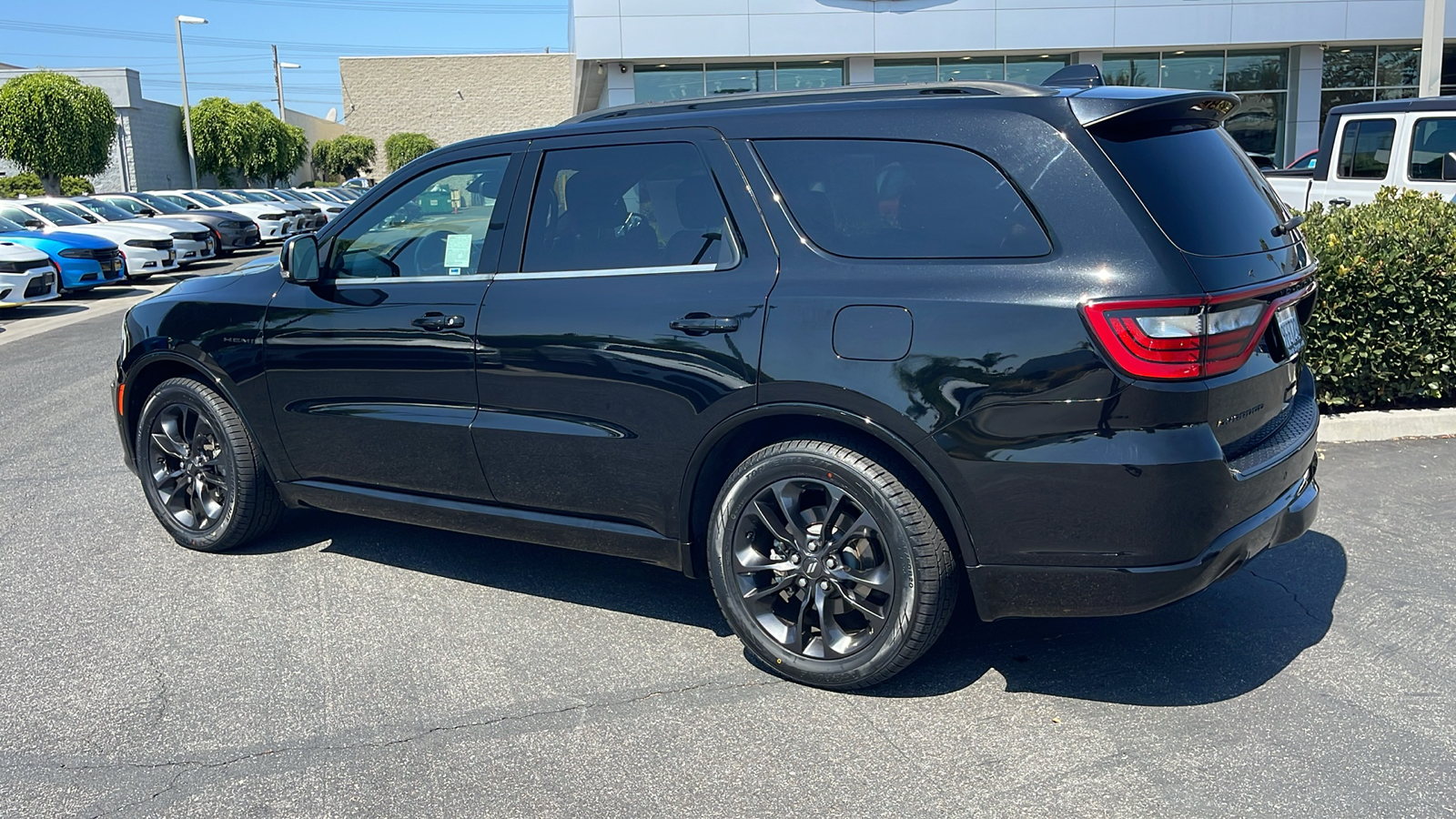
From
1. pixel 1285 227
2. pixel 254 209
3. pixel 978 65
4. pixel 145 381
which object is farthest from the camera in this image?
pixel 254 209

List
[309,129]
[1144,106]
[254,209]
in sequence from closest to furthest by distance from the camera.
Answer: [1144,106] < [254,209] < [309,129]

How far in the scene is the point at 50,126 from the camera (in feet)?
121

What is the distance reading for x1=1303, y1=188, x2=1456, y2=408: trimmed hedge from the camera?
6617 mm

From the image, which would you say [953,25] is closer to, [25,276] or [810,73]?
[810,73]

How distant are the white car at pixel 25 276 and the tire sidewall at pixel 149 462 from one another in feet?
38.7

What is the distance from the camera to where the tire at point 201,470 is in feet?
17.2

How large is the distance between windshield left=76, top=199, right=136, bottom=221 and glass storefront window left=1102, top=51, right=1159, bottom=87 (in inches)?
800

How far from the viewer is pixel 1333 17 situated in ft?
82.6

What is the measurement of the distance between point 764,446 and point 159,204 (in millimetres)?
26596

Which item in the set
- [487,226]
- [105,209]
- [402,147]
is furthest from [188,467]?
[402,147]

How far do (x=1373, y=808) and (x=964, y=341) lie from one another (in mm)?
1586

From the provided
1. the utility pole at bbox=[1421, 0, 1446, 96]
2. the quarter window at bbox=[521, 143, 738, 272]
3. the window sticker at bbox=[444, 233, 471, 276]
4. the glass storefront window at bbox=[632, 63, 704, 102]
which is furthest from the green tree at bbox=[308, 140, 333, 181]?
the quarter window at bbox=[521, 143, 738, 272]

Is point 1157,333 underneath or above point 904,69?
underneath

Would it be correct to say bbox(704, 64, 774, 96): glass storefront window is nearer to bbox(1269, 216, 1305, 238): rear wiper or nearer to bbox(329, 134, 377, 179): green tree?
bbox(1269, 216, 1305, 238): rear wiper
